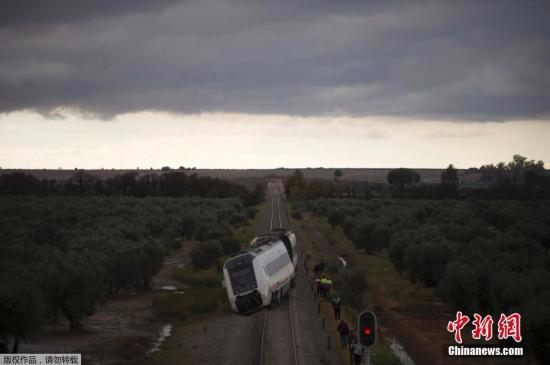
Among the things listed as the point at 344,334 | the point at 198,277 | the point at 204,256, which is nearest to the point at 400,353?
the point at 344,334

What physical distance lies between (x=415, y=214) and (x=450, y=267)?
2271 inches

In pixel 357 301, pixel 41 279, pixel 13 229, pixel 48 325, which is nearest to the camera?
pixel 41 279

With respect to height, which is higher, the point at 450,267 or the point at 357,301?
the point at 450,267

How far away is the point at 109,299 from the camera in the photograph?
45.8 metres

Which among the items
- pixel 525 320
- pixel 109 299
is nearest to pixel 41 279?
pixel 109 299

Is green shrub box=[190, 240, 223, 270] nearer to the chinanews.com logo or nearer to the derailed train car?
the derailed train car

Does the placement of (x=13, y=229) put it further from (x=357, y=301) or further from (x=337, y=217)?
(x=337, y=217)

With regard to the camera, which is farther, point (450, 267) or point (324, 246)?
point (324, 246)

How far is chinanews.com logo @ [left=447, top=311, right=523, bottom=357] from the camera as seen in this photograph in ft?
90.0

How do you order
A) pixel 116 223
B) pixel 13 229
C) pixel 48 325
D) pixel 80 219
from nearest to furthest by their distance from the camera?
pixel 48 325 → pixel 13 229 → pixel 116 223 → pixel 80 219

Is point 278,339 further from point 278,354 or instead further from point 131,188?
point 131,188

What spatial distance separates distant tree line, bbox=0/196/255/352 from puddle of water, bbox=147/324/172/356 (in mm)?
4165

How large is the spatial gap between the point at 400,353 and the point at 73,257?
22985mm

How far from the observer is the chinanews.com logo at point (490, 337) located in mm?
27422
